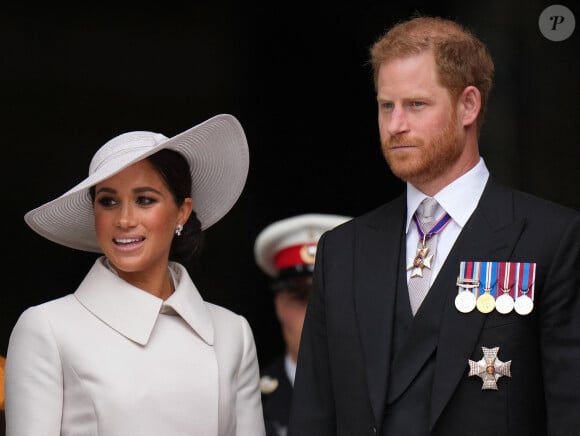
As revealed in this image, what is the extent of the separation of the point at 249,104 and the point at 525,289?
2182 mm

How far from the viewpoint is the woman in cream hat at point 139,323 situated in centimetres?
381

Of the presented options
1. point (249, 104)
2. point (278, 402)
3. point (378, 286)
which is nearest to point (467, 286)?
point (378, 286)

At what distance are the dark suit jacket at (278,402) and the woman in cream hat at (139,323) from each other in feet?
3.79

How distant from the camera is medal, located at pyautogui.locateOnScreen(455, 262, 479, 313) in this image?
12.3 feet

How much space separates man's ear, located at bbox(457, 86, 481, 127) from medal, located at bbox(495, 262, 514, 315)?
1.35 ft

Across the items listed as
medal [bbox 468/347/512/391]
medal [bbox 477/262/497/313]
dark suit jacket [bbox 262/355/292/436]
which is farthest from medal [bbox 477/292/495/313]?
dark suit jacket [bbox 262/355/292/436]

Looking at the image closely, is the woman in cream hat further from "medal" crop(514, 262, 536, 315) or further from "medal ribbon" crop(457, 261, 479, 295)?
"medal" crop(514, 262, 536, 315)

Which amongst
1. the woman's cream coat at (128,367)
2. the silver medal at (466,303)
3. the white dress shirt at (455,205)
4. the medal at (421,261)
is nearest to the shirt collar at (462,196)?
the white dress shirt at (455,205)

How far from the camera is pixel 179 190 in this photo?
13.4 ft

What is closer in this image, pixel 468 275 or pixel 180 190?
pixel 468 275

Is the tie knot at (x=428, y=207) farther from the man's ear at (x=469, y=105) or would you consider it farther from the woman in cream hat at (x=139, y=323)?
the woman in cream hat at (x=139, y=323)

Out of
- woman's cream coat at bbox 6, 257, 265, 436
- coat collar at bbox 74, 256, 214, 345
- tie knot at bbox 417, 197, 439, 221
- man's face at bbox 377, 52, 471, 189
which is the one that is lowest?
woman's cream coat at bbox 6, 257, 265, 436

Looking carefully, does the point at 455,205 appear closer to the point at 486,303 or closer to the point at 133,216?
the point at 486,303

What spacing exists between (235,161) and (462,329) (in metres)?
0.88
